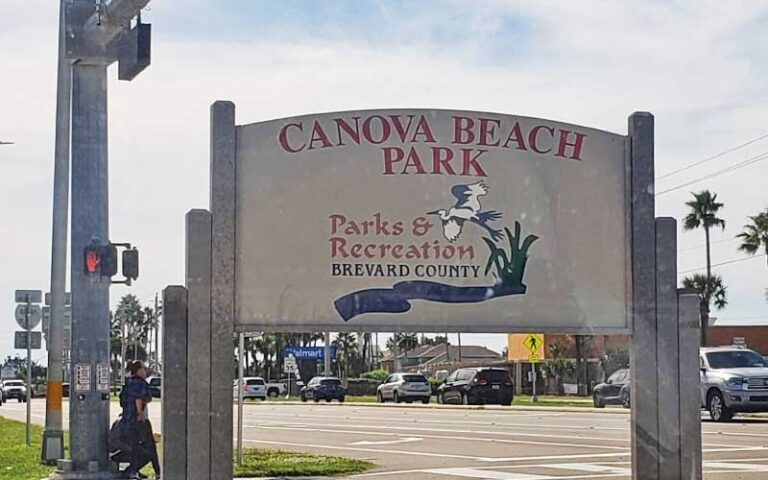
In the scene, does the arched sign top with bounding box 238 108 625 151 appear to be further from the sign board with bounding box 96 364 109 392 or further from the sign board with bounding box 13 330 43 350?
the sign board with bounding box 13 330 43 350

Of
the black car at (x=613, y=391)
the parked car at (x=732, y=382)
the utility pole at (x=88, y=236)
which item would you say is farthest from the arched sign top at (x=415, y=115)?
the black car at (x=613, y=391)

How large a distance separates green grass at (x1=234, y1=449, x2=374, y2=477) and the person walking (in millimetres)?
1661

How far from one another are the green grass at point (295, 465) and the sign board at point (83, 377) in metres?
2.50

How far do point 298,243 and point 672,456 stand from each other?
3.64 metres

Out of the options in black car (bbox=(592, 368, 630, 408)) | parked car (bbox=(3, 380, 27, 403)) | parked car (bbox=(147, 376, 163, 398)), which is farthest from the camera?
parked car (bbox=(3, 380, 27, 403))

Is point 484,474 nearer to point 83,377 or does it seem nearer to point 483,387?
point 83,377

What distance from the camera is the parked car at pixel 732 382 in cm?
2784

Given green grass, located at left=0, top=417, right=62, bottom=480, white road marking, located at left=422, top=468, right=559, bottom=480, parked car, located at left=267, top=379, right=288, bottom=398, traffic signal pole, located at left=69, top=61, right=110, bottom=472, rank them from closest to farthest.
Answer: white road marking, located at left=422, top=468, right=559, bottom=480 → traffic signal pole, located at left=69, top=61, right=110, bottom=472 → green grass, located at left=0, top=417, right=62, bottom=480 → parked car, located at left=267, top=379, right=288, bottom=398

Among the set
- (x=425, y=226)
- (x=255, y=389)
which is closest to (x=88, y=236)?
(x=425, y=226)

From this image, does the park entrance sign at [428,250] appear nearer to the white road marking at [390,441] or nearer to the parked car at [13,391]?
the white road marking at [390,441]

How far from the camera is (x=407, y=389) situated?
184 ft

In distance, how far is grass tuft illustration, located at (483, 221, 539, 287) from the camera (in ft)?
36.0

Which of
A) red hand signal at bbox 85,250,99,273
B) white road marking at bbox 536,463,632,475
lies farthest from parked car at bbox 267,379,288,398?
red hand signal at bbox 85,250,99,273

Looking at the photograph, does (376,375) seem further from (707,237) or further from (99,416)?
(99,416)
